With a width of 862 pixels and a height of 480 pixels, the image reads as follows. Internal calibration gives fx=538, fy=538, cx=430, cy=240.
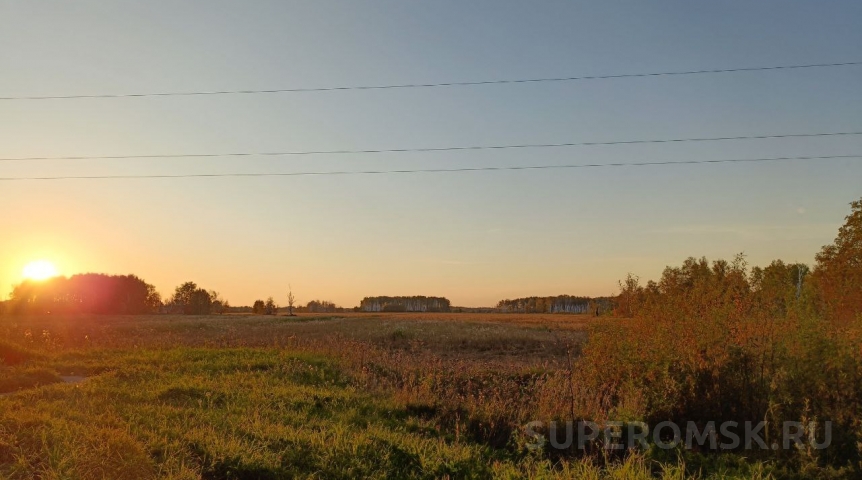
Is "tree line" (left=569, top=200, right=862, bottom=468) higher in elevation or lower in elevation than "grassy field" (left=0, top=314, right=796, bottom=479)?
higher

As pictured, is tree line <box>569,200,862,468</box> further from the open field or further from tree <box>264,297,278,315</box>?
tree <box>264,297,278,315</box>

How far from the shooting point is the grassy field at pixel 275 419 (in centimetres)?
732

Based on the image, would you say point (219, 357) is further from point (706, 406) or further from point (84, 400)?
point (706, 406)

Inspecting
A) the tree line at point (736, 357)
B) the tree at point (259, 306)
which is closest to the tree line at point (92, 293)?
the tree at point (259, 306)

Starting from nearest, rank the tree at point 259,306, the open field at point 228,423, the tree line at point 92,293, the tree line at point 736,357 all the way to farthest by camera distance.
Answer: the open field at point 228,423 < the tree line at point 736,357 < the tree line at point 92,293 < the tree at point 259,306

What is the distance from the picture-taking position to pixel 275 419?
32.8 ft

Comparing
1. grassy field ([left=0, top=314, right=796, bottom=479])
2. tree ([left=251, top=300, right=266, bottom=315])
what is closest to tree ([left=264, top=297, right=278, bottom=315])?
tree ([left=251, top=300, right=266, bottom=315])

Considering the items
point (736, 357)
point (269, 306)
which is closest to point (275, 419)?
point (736, 357)

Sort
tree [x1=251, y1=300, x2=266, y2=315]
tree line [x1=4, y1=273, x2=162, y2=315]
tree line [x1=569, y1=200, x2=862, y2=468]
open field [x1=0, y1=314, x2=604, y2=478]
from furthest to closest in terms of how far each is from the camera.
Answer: tree [x1=251, y1=300, x2=266, y2=315], tree line [x1=4, y1=273, x2=162, y2=315], tree line [x1=569, y1=200, x2=862, y2=468], open field [x1=0, y1=314, x2=604, y2=478]

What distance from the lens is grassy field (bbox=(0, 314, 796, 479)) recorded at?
24.0 ft

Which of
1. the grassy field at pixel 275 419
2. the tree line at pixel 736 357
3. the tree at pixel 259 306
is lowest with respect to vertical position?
the tree at pixel 259 306

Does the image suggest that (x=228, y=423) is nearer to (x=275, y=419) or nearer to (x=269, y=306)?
(x=275, y=419)

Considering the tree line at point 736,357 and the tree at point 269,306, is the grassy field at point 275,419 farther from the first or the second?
the tree at point 269,306

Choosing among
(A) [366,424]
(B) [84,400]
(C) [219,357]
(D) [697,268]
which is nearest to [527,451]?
(A) [366,424]
